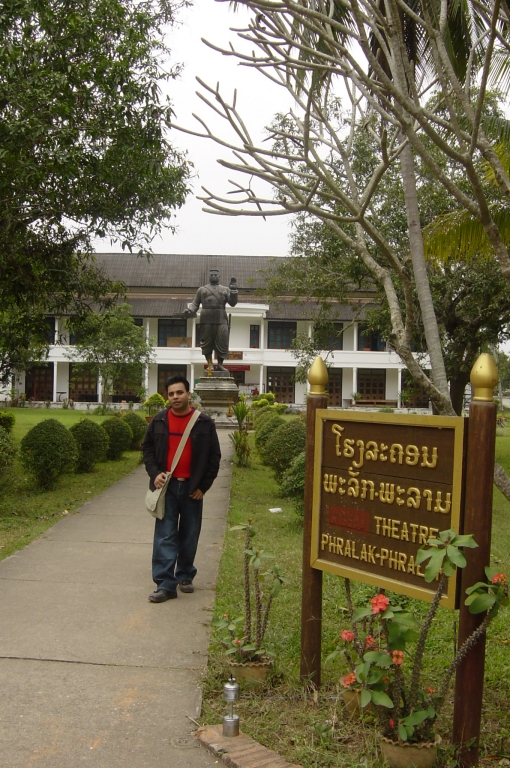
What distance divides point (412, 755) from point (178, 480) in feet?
8.85

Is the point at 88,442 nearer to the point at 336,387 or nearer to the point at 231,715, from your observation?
the point at 231,715

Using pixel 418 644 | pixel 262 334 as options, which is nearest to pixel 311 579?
pixel 418 644

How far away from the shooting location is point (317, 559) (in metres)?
3.71

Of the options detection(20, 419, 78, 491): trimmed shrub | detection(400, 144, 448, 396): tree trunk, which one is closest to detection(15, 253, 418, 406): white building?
detection(20, 419, 78, 491): trimmed shrub

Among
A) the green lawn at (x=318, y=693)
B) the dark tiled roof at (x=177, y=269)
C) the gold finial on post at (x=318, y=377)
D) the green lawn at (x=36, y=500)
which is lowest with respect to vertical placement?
the green lawn at (x=36, y=500)

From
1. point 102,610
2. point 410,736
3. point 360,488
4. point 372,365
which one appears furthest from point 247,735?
point 372,365

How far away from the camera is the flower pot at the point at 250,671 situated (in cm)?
380

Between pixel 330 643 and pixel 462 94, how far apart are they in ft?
10.0

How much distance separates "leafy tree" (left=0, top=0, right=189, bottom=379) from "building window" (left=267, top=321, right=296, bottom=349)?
33.2 metres

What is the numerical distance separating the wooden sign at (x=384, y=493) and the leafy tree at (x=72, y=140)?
573cm

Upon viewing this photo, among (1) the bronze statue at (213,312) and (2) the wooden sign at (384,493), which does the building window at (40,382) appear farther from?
(2) the wooden sign at (384,493)

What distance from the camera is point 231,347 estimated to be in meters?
43.9

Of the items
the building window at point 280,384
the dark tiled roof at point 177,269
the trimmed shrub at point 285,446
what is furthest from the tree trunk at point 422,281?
the building window at point 280,384

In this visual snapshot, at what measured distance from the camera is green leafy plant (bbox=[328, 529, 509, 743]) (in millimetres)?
2838
